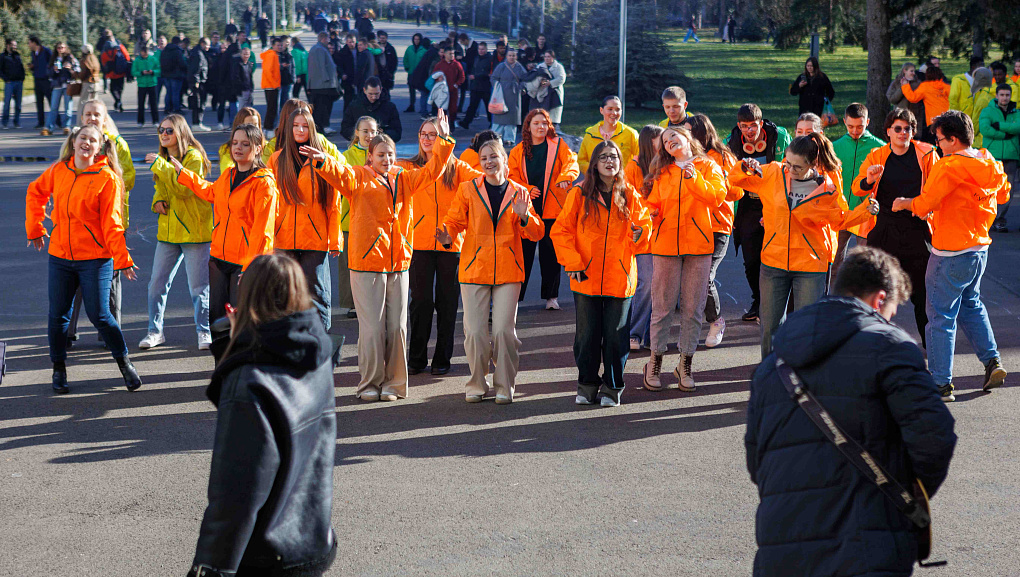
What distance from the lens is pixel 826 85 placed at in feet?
63.2

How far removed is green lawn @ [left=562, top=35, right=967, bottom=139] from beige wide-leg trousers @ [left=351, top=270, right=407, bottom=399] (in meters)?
16.8

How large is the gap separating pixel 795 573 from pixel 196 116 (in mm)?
22683

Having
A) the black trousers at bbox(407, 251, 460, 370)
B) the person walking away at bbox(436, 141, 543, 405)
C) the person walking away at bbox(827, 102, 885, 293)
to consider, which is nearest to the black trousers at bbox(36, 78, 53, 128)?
the black trousers at bbox(407, 251, 460, 370)

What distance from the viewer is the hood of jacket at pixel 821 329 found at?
3385 mm

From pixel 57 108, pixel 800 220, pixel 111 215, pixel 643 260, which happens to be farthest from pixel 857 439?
pixel 57 108

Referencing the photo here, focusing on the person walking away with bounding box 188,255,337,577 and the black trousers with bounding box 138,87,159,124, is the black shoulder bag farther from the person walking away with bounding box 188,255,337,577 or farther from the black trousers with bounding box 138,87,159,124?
the black trousers with bounding box 138,87,159,124

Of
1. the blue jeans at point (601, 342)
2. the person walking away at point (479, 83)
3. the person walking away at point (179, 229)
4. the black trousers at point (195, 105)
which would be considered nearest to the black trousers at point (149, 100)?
the black trousers at point (195, 105)

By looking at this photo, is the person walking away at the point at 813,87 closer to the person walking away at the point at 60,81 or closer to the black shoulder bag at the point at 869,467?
the person walking away at the point at 60,81

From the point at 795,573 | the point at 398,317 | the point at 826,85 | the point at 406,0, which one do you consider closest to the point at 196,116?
the point at 826,85

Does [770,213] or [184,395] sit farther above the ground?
[770,213]

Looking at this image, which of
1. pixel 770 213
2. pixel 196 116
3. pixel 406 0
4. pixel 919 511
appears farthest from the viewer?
pixel 406 0

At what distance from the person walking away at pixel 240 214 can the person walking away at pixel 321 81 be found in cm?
1320

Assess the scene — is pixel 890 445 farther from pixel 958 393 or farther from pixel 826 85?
pixel 826 85

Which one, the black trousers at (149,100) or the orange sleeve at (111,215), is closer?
the orange sleeve at (111,215)
